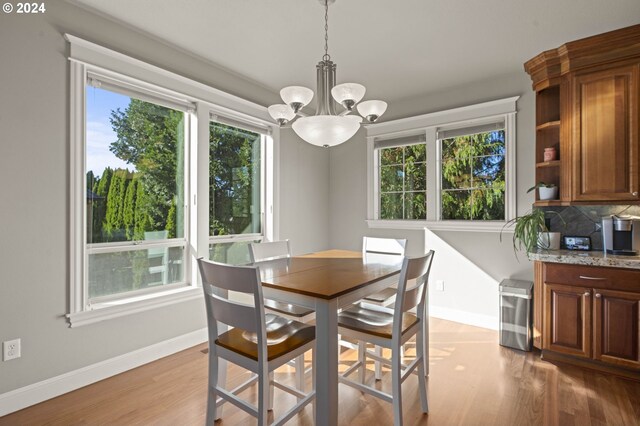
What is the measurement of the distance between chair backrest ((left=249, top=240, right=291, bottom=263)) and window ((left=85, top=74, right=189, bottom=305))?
Answer: 0.86 m

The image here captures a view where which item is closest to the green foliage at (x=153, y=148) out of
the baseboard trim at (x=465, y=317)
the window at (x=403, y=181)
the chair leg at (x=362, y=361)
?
the chair leg at (x=362, y=361)

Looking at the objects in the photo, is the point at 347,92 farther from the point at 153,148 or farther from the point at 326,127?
the point at 153,148

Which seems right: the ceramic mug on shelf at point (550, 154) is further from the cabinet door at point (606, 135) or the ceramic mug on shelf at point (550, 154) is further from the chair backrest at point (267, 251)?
the chair backrest at point (267, 251)

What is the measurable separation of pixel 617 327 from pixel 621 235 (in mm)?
740

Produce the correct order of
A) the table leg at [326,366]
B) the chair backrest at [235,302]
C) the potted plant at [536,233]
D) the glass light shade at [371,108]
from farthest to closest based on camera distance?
the potted plant at [536,233], the glass light shade at [371,108], the table leg at [326,366], the chair backrest at [235,302]

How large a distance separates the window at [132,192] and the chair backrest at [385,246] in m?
1.69

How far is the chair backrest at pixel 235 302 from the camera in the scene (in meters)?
1.49

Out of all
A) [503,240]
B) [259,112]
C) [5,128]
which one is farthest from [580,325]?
[5,128]

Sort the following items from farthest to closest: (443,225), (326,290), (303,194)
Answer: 1. (303,194)
2. (443,225)
3. (326,290)

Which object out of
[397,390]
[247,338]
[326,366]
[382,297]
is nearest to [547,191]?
[382,297]

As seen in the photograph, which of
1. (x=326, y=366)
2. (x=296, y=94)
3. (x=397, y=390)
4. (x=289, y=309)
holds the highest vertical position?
(x=296, y=94)

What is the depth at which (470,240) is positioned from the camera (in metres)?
3.73

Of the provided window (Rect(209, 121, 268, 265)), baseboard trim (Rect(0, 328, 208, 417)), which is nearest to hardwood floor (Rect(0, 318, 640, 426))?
baseboard trim (Rect(0, 328, 208, 417))

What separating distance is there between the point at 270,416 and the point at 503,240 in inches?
111
